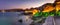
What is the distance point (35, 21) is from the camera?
1.96 meters

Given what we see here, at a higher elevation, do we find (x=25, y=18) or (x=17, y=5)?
(x=17, y=5)

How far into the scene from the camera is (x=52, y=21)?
6.39 ft

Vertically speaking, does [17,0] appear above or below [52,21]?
above

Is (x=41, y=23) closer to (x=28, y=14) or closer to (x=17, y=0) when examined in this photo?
(x=28, y=14)

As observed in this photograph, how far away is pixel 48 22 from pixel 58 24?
0.49ft

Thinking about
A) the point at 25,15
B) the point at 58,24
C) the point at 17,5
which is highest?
the point at 17,5

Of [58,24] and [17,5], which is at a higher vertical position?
[17,5]

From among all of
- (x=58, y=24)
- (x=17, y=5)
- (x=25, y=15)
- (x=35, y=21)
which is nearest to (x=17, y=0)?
(x=17, y=5)

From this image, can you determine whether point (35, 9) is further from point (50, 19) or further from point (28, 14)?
point (50, 19)

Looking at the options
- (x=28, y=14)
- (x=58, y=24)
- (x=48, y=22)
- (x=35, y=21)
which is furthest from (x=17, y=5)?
(x=58, y=24)

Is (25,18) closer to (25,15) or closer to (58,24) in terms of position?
(25,15)

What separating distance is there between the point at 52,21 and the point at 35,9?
307 millimetres

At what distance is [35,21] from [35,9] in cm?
18

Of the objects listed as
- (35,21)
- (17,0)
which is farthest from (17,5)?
(35,21)
